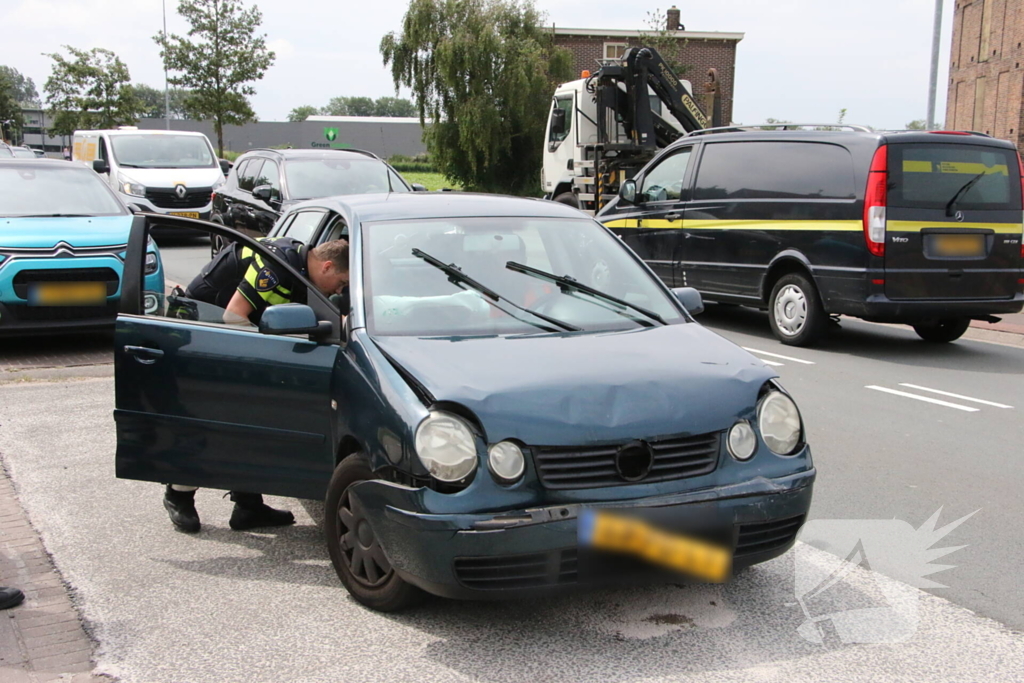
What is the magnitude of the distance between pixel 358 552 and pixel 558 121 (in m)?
17.8

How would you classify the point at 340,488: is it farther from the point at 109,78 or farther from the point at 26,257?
the point at 109,78

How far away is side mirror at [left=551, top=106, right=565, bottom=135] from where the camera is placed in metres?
20.6

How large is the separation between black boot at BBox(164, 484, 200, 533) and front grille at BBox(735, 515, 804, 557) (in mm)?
2579

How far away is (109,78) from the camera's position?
56031 mm

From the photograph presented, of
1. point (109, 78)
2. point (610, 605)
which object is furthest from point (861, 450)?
point (109, 78)

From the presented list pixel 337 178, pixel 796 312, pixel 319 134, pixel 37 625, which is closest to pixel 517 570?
pixel 37 625

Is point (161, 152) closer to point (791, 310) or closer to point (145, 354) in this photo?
point (791, 310)

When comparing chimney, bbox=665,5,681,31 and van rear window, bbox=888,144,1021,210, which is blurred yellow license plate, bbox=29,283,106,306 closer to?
van rear window, bbox=888,144,1021,210

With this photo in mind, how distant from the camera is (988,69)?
49.6 metres

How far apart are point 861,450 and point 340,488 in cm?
371

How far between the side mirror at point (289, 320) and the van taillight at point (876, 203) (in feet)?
21.8

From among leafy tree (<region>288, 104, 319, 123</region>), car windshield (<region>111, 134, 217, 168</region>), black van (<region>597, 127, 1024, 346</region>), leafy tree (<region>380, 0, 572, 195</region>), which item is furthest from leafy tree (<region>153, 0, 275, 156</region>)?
leafy tree (<region>288, 104, 319, 123</region>)

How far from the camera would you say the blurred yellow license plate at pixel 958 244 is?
30.9 ft

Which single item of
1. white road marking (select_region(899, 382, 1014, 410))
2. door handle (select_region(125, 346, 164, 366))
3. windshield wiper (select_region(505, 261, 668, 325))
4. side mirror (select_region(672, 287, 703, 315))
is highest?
windshield wiper (select_region(505, 261, 668, 325))
